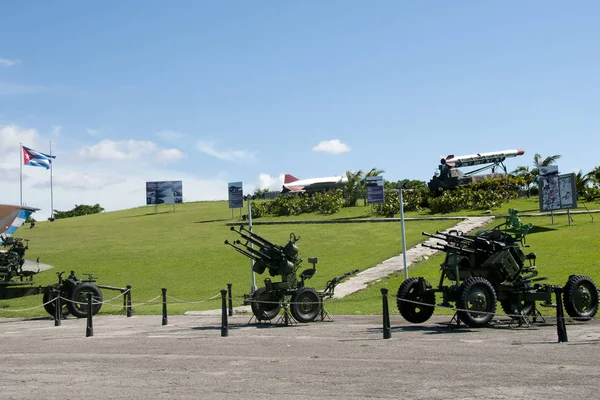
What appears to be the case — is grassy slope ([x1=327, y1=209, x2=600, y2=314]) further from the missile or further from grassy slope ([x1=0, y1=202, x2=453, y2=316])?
the missile

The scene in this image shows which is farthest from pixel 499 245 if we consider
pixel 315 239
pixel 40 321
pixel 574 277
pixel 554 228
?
pixel 315 239

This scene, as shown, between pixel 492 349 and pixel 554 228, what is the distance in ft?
77.6

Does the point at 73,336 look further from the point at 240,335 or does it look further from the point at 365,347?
the point at 365,347

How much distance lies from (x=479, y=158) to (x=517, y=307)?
46.8 metres

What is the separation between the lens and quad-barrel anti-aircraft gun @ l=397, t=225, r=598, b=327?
1481 centimetres

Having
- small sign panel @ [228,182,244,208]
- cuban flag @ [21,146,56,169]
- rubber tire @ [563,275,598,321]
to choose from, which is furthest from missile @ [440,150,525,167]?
rubber tire @ [563,275,598,321]

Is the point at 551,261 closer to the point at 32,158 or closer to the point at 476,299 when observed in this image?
the point at 476,299

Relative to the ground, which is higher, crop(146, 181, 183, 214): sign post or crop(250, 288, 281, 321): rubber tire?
crop(146, 181, 183, 214): sign post

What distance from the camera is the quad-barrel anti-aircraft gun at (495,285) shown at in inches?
583

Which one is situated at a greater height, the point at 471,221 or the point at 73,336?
the point at 471,221

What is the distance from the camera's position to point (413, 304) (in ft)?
51.6

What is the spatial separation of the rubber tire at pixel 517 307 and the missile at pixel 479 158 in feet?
136

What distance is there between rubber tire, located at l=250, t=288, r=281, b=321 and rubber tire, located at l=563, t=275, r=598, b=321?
6.92 metres

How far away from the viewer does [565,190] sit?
112 feet
